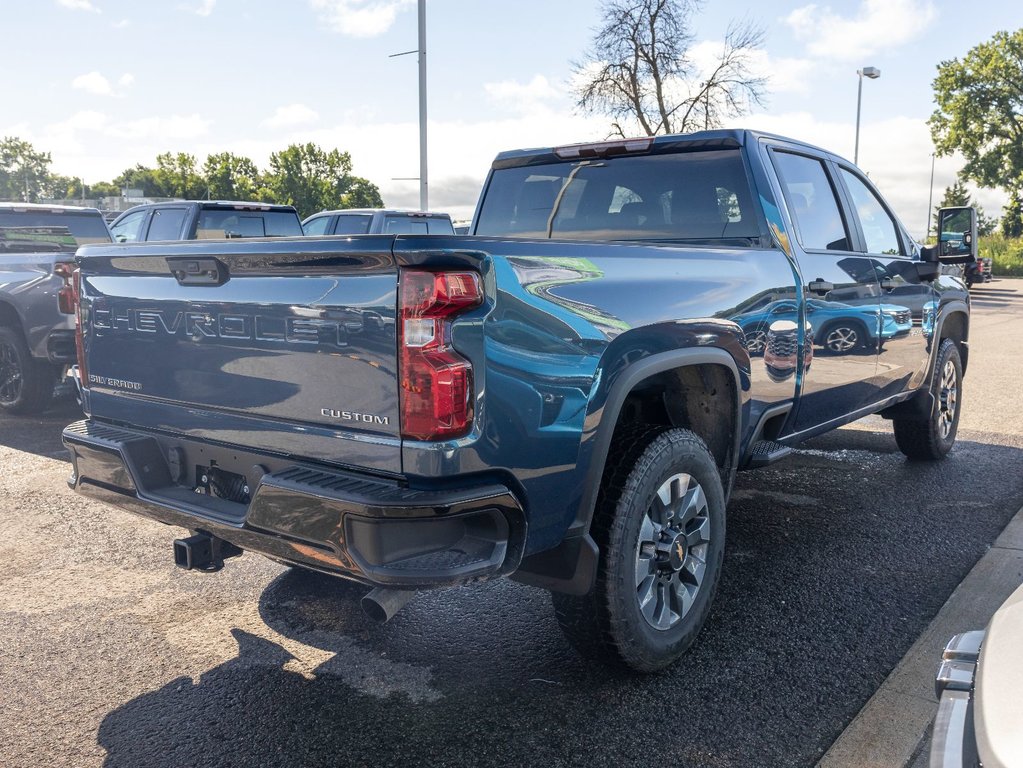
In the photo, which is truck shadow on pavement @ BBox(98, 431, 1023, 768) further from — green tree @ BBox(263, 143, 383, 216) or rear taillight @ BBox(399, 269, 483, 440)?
green tree @ BBox(263, 143, 383, 216)

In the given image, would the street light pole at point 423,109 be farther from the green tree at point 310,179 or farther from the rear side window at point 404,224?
the green tree at point 310,179

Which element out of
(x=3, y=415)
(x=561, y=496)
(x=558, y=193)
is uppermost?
(x=558, y=193)

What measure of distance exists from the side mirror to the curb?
2.09m

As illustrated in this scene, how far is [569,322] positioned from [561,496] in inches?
20.8

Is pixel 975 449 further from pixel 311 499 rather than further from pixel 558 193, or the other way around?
pixel 311 499

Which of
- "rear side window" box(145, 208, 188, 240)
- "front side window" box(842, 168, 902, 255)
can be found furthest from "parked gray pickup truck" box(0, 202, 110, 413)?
"front side window" box(842, 168, 902, 255)

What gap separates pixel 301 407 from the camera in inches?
105

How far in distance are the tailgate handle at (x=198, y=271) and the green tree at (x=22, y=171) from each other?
143466mm

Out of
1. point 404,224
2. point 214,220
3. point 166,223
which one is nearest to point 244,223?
point 214,220

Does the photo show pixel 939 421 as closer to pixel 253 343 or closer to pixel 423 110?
pixel 253 343

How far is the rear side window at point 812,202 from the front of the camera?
435 centimetres

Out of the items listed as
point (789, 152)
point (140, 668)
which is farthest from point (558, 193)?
point (140, 668)

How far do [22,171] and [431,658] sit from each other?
6085 inches

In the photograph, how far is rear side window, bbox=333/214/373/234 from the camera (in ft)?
47.2
